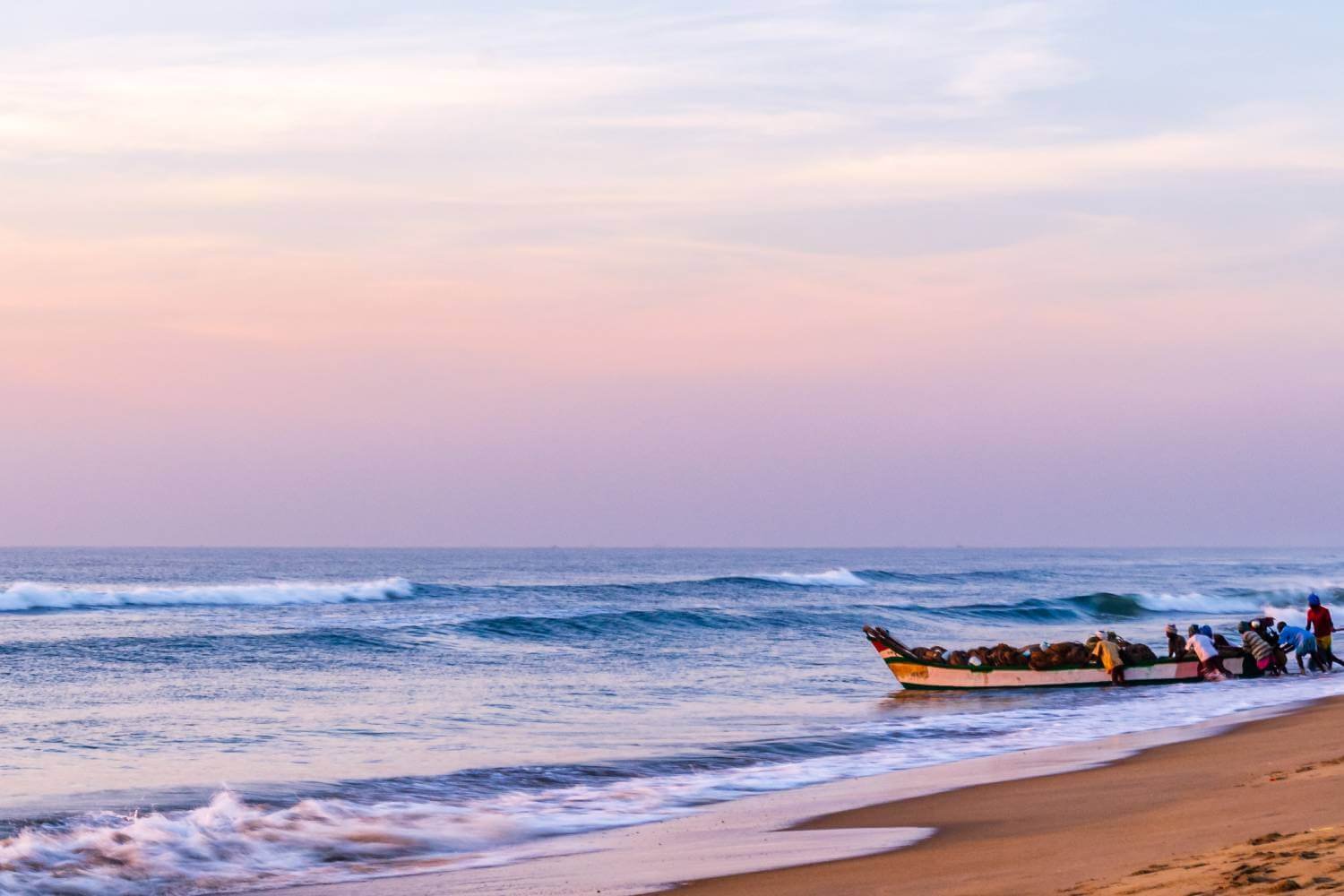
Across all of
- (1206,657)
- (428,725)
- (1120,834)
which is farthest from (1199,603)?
(1120,834)

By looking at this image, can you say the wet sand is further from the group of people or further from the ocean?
the group of people

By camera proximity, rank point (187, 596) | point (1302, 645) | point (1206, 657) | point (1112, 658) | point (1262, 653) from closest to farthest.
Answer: point (1112, 658), point (1206, 657), point (1262, 653), point (1302, 645), point (187, 596)

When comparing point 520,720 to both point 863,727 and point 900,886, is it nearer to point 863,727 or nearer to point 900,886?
point 863,727

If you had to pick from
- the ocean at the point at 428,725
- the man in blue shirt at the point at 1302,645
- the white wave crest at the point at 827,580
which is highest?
the ocean at the point at 428,725

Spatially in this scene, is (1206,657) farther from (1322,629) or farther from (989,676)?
(989,676)

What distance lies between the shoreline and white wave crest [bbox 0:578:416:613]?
39479 mm

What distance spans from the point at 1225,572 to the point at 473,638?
260ft

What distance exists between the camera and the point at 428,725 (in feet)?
54.7

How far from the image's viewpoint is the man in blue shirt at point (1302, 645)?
2550 cm

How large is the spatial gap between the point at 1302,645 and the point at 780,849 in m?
19.8

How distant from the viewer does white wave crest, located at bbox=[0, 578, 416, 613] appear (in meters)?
45.8

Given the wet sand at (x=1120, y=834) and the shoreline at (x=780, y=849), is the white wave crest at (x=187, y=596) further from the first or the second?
the wet sand at (x=1120, y=834)

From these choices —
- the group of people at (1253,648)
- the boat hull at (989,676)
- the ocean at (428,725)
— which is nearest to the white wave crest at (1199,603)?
the ocean at (428,725)

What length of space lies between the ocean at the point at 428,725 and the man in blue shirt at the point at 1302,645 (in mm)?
1674
